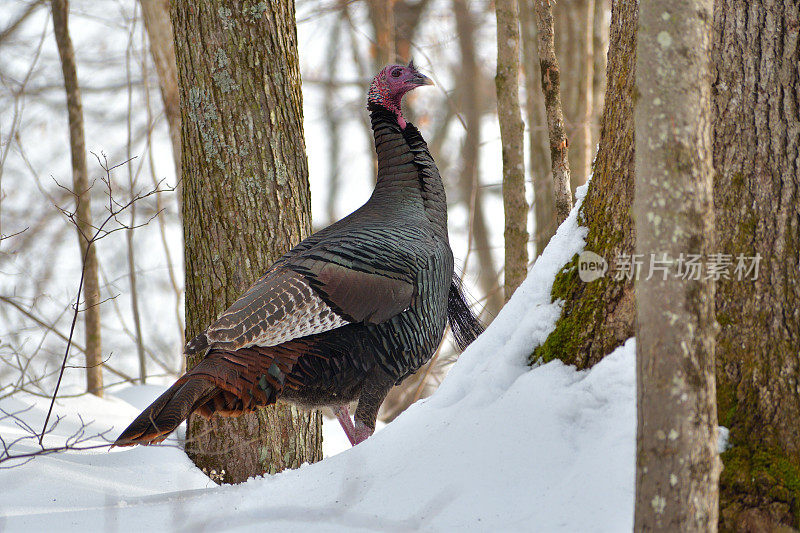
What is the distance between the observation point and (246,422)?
170 inches

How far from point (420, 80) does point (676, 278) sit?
321 cm

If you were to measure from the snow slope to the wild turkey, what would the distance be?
1.48 feet

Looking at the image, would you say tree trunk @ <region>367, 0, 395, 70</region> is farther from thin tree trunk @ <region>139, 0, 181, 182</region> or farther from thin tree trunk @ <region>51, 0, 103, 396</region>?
thin tree trunk @ <region>51, 0, 103, 396</region>

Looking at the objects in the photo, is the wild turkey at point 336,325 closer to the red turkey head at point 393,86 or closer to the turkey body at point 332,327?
the turkey body at point 332,327

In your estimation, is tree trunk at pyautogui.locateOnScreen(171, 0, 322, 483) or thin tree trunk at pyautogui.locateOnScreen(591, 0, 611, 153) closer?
tree trunk at pyautogui.locateOnScreen(171, 0, 322, 483)

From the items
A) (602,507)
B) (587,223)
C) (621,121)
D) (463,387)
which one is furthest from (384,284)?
(602,507)

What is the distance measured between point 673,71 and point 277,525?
6.00 ft

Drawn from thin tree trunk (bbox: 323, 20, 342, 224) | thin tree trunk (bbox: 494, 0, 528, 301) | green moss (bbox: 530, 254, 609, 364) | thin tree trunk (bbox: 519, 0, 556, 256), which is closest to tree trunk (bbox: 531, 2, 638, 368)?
green moss (bbox: 530, 254, 609, 364)

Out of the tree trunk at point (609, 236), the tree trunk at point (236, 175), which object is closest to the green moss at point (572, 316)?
the tree trunk at point (609, 236)

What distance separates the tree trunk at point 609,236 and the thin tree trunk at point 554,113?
1.42m

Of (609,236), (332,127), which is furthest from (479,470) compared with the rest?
(332,127)

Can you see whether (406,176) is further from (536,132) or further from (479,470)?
(536,132)

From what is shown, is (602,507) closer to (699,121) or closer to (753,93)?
(699,121)

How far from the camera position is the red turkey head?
4651mm
